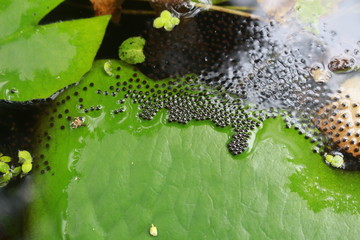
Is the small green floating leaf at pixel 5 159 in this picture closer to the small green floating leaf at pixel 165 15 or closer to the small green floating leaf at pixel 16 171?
the small green floating leaf at pixel 16 171

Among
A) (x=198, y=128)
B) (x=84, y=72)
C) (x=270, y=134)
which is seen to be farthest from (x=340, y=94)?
(x=84, y=72)

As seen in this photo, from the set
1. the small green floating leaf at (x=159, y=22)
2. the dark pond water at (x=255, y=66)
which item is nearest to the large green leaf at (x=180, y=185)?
the dark pond water at (x=255, y=66)

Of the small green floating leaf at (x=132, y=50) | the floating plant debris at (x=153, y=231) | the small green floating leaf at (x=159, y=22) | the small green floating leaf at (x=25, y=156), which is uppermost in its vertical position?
the small green floating leaf at (x=159, y=22)

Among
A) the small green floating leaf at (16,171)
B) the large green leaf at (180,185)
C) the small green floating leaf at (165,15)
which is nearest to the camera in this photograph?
the large green leaf at (180,185)

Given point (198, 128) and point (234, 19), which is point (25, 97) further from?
point (234, 19)

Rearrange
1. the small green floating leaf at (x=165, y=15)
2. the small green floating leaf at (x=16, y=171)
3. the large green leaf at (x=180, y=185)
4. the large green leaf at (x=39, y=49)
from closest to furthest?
the large green leaf at (x=180, y=185) → the large green leaf at (x=39, y=49) → the small green floating leaf at (x=16, y=171) → the small green floating leaf at (x=165, y=15)

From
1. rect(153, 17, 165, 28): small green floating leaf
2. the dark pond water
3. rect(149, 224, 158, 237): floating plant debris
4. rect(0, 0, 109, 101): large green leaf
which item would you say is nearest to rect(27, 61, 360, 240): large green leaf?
rect(149, 224, 158, 237): floating plant debris

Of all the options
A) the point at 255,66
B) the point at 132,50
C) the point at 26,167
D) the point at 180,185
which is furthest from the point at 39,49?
the point at 255,66
